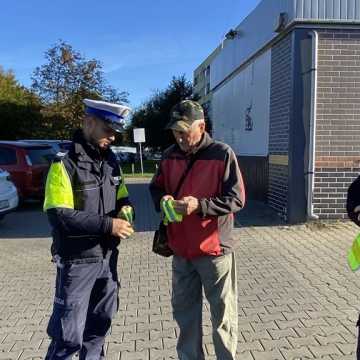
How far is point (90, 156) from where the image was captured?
346cm


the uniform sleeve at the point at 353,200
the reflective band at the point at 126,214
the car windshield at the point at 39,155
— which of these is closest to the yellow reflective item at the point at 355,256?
the uniform sleeve at the point at 353,200

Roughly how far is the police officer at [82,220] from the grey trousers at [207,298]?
22.0 inches

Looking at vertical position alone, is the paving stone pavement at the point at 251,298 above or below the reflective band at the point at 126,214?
below

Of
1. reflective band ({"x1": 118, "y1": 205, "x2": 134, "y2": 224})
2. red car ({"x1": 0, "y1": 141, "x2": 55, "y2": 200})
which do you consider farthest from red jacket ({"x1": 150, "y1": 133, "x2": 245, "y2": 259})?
red car ({"x1": 0, "y1": 141, "x2": 55, "y2": 200})

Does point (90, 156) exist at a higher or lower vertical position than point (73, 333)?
higher

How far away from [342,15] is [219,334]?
728 centimetres

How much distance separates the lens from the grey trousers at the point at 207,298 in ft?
12.1

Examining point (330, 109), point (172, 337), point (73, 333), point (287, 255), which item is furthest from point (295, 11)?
point (73, 333)

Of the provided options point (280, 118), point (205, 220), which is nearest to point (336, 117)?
point (280, 118)

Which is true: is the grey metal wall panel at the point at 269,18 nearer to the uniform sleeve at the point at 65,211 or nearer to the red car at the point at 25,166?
the red car at the point at 25,166

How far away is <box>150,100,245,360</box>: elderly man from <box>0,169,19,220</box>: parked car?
25.0ft

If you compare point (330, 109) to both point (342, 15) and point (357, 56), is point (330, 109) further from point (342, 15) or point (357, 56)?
point (342, 15)

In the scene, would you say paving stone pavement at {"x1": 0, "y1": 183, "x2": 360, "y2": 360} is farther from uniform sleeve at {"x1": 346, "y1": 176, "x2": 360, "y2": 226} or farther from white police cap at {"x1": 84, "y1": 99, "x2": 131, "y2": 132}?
white police cap at {"x1": 84, "y1": 99, "x2": 131, "y2": 132}

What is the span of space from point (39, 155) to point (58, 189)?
36.8 ft
